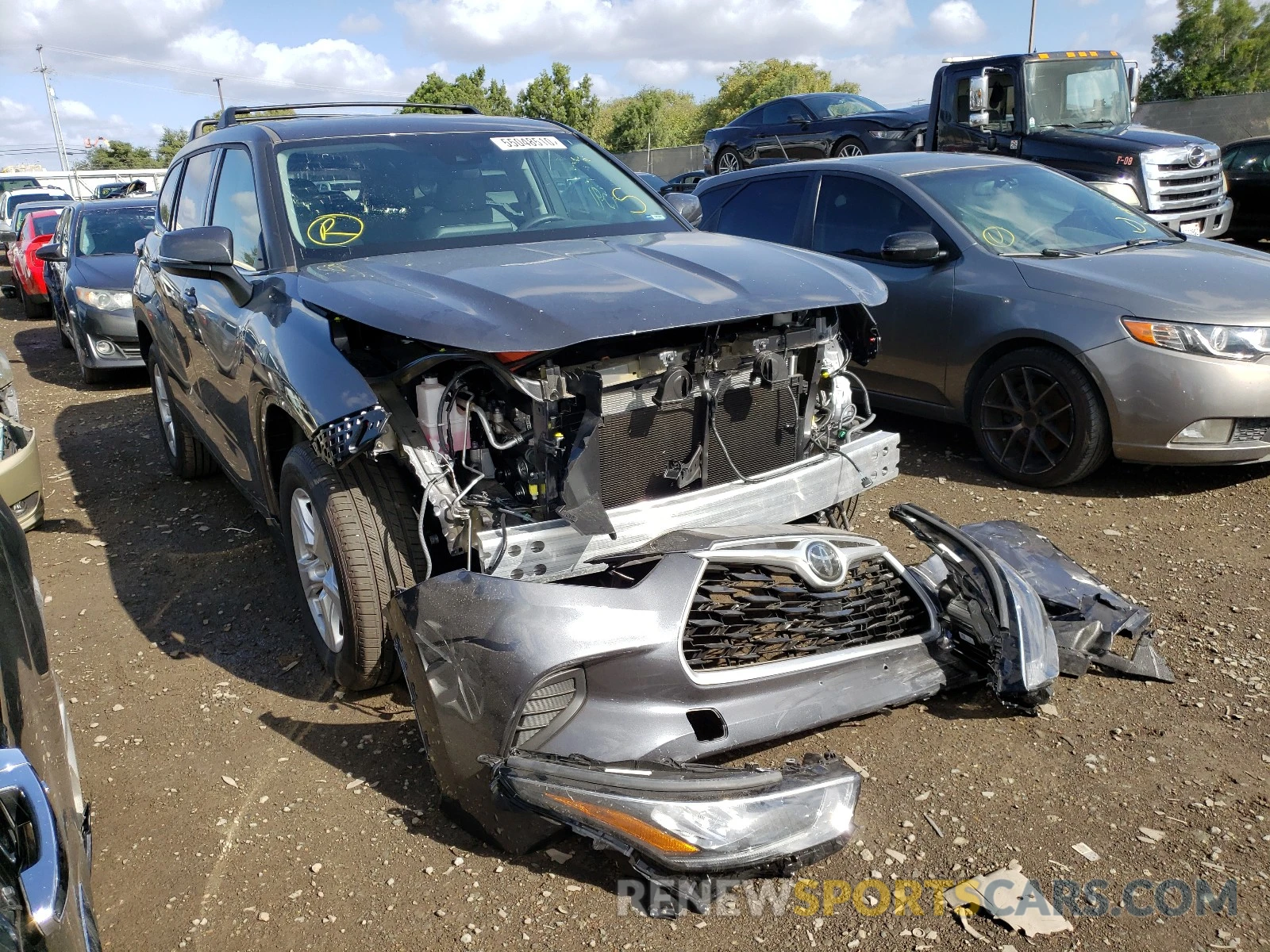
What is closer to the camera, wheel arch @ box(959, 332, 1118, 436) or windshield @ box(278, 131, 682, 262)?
windshield @ box(278, 131, 682, 262)

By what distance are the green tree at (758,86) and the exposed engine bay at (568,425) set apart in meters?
55.3

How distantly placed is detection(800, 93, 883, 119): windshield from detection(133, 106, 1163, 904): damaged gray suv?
12.0m

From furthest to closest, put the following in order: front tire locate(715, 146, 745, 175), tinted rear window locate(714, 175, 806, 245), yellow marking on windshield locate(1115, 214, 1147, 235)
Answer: front tire locate(715, 146, 745, 175) → tinted rear window locate(714, 175, 806, 245) → yellow marking on windshield locate(1115, 214, 1147, 235)

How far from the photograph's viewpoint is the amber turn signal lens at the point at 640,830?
2332 mm

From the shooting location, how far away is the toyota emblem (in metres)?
2.96

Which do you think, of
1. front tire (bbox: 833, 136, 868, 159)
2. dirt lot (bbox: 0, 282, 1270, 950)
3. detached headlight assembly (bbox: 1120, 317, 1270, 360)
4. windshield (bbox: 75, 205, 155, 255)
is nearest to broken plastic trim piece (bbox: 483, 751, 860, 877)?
dirt lot (bbox: 0, 282, 1270, 950)

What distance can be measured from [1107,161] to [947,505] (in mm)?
6883

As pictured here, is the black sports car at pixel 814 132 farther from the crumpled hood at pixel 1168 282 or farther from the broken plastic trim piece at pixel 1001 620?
the broken plastic trim piece at pixel 1001 620

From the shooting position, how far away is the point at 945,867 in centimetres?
259

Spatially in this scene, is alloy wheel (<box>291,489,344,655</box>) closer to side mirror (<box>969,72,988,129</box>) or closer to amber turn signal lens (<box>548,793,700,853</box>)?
amber turn signal lens (<box>548,793,700,853</box>)

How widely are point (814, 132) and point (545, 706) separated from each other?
1373 centimetres

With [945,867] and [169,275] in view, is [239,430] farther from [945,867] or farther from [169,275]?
[945,867]

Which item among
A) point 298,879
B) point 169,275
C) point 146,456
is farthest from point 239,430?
point 146,456

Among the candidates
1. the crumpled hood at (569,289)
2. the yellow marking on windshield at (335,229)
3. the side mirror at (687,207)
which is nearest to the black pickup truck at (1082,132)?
the side mirror at (687,207)
